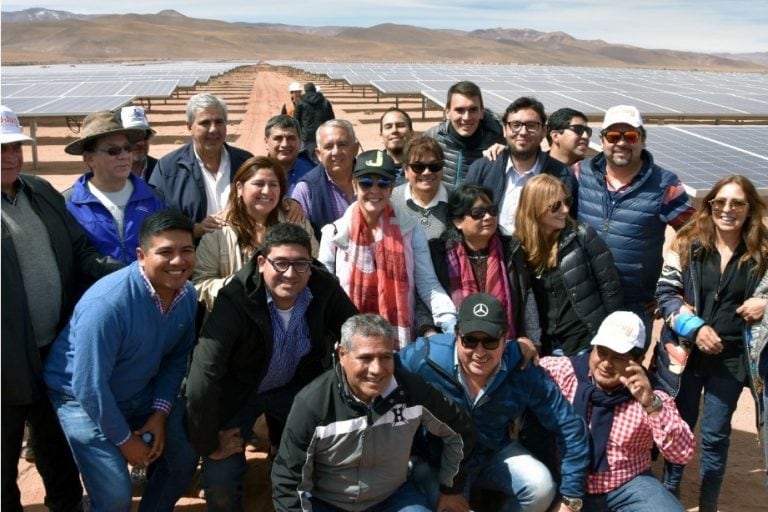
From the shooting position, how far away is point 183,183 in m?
4.30

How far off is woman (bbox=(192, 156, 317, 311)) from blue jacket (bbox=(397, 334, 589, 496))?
1061 mm

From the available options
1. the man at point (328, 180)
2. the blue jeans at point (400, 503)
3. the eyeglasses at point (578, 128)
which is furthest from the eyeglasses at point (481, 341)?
the eyeglasses at point (578, 128)

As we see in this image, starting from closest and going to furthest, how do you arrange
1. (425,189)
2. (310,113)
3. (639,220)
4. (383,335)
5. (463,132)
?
(383,335)
(639,220)
(425,189)
(463,132)
(310,113)

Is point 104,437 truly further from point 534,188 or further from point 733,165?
point 733,165

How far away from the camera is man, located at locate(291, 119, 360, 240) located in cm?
431

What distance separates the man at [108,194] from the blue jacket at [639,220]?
2.65 metres

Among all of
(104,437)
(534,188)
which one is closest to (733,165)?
(534,188)

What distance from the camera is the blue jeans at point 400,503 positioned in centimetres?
310

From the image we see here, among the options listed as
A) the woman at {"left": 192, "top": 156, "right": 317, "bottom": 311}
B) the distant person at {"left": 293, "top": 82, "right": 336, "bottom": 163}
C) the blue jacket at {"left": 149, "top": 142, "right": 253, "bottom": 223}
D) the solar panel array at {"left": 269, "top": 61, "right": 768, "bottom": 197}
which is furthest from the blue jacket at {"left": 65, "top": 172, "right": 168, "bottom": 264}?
the distant person at {"left": 293, "top": 82, "right": 336, "bottom": 163}

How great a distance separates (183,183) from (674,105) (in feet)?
44.8

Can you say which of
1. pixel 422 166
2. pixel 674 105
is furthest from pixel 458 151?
pixel 674 105

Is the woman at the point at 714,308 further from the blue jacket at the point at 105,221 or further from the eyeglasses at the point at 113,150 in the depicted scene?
the eyeglasses at the point at 113,150

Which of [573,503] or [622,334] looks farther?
[573,503]

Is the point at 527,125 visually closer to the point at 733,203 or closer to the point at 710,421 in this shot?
the point at 733,203
